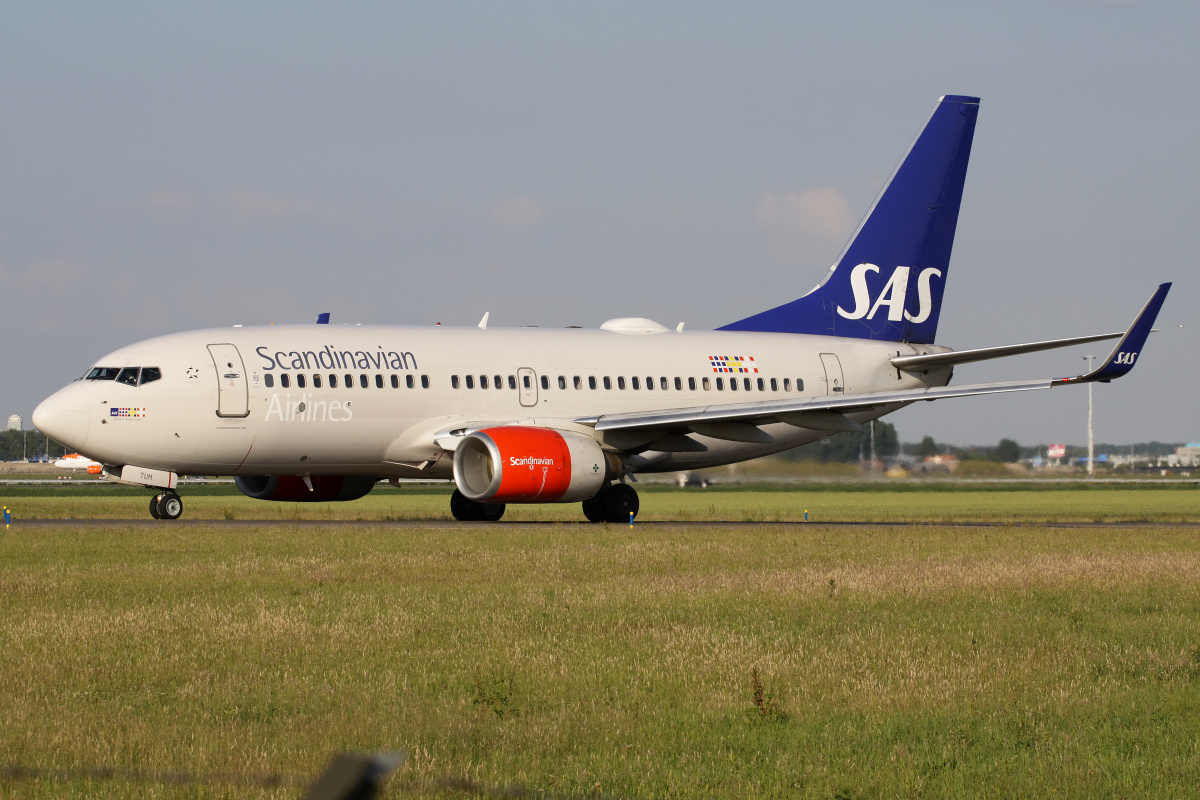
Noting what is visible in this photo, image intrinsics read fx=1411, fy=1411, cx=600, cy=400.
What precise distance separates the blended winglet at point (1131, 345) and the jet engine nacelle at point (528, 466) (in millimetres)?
8888

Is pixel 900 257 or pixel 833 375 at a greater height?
pixel 900 257

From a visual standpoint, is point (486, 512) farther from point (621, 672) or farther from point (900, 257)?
point (621, 672)

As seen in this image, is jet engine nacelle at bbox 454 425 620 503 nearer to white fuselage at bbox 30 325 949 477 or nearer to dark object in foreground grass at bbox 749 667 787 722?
white fuselage at bbox 30 325 949 477

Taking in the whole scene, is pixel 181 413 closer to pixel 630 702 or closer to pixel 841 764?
pixel 630 702

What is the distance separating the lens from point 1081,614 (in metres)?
12.6

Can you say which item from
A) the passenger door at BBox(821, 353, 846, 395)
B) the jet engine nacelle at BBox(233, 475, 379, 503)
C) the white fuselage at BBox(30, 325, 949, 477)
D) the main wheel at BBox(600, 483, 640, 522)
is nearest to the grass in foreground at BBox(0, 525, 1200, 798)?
the white fuselage at BBox(30, 325, 949, 477)

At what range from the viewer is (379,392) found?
26.2 metres

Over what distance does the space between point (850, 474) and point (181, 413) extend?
715 inches

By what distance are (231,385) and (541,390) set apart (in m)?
6.22

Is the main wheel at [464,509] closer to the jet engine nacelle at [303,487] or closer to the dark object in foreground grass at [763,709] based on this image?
the jet engine nacelle at [303,487]

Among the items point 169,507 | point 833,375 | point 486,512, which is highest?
point 833,375

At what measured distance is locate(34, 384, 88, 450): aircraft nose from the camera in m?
24.3

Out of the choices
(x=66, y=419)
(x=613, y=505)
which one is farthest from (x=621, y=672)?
(x=613, y=505)

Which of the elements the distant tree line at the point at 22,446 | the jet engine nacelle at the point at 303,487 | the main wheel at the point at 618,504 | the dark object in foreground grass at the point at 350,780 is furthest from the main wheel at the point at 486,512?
the distant tree line at the point at 22,446
